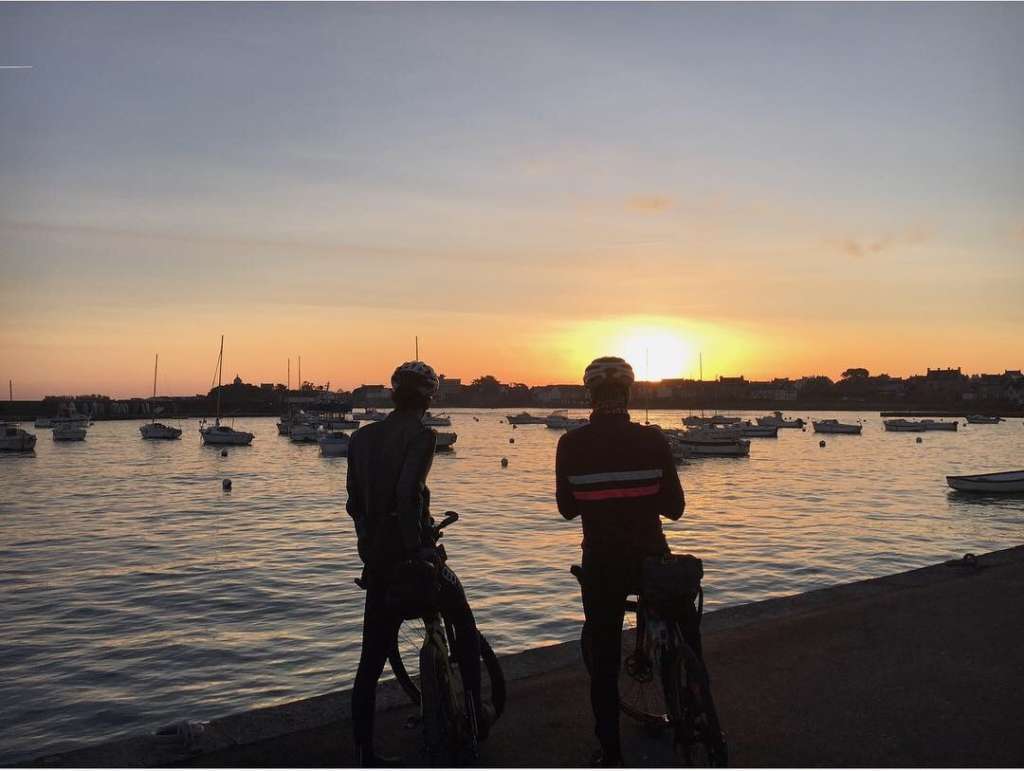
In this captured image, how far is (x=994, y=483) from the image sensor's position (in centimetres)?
3912

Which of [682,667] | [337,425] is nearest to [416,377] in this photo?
[682,667]

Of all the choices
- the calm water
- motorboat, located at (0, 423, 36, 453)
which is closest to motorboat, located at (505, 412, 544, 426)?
motorboat, located at (0, 423, 36, 453)

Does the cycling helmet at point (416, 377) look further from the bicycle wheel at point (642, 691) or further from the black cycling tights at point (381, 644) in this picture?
the bicycle wheel at point (642, 691)

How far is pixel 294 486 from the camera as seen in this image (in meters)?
50.8

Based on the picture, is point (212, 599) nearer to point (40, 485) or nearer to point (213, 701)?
point (213, 701)

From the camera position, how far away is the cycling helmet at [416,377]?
5.21 metres

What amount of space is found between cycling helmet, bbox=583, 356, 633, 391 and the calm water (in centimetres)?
852

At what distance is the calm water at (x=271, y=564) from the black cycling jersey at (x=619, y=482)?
835 centimetres

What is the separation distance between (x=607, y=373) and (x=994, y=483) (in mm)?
40605

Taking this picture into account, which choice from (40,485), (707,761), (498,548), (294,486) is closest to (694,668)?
(707,761)

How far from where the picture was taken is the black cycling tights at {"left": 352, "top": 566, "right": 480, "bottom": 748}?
16.5ft

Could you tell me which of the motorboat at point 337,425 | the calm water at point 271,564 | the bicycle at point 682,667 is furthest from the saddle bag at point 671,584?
the motorboat at point 337,425

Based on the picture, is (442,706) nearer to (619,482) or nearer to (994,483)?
Result: (619,482)

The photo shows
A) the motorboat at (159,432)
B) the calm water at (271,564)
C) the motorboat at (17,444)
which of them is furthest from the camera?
the motorboat at (159,432)
